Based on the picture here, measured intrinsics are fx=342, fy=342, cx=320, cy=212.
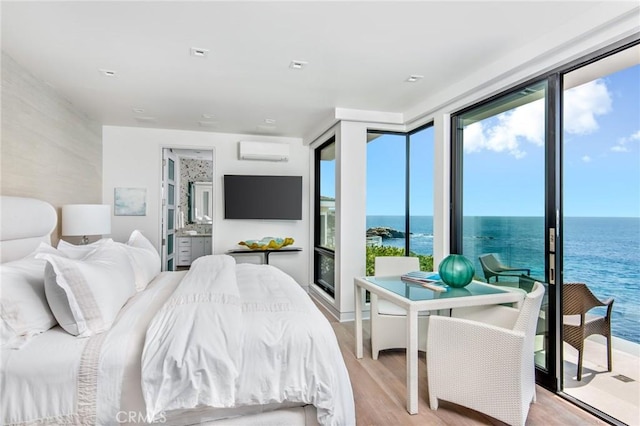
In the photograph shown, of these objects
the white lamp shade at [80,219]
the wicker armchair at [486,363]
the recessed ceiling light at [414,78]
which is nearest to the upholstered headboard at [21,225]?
the white lamp shade at [80,219]

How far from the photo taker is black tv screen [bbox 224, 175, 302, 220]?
17.3 feet

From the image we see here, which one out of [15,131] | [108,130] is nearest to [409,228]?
[15,131]

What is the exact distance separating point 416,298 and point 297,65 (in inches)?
81.2

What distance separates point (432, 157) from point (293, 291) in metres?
2.46

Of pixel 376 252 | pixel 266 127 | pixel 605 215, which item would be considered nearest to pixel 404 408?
pixel 605 215

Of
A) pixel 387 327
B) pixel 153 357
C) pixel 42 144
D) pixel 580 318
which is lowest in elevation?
pixel 387 327

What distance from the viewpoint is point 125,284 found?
2.03 meters

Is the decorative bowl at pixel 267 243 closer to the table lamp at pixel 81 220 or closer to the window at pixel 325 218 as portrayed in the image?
the window at pixel 325 218

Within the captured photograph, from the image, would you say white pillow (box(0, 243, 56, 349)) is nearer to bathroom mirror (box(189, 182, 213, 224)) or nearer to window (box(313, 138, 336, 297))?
window (box(313, 138, 336, 297))

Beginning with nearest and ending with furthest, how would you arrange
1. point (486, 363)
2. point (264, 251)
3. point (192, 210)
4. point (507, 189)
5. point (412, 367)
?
point (486, 363), point (412, 367), point (507, 189), point (264, 251), point (192, 210)

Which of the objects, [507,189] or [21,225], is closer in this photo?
[21,225]

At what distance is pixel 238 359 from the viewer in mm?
1566

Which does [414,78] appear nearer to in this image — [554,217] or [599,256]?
[554,217]

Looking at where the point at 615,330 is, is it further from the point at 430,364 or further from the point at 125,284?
the point at 125,284
